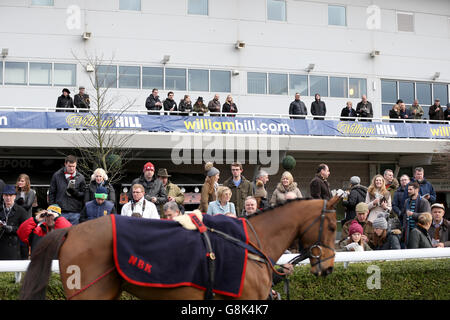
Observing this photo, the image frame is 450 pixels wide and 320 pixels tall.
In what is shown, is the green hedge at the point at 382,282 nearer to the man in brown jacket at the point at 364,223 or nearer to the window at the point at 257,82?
the man in brown jacket at the point at 364,223

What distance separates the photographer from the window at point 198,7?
865 inches

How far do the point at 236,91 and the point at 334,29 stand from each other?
5.96 meters

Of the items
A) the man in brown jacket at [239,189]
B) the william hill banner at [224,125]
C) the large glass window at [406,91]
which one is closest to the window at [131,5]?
the william hill banner at [224,125]

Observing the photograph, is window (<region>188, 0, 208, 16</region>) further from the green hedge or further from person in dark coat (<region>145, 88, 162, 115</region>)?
the green hedge

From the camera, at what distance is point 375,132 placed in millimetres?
19047

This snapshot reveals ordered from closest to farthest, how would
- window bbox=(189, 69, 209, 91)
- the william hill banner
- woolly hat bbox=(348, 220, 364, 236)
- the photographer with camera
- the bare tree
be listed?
the photographer with camera
woolly hat bbox=(348, 220, 364, 236)
the bare tree
the william hill banner
window bbox=(189, 69, 209, 91)

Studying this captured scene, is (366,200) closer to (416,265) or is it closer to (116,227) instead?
(416,265)

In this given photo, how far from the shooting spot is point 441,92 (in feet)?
81.8

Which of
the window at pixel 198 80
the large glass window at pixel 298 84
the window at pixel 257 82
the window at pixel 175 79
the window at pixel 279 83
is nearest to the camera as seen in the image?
the window at pixel 175 79

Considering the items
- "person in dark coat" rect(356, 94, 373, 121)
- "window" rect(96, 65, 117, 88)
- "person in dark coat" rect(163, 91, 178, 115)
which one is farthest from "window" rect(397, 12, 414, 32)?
"window" rect(96, 65, 117, 88)

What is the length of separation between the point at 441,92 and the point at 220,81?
463 inches

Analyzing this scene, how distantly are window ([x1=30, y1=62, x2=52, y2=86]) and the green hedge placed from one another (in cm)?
1590

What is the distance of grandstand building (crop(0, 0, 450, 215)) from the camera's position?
1880cm

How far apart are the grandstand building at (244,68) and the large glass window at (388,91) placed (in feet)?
0.18
